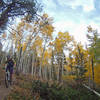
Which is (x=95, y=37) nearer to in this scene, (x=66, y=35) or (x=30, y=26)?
(x=66, y=35)

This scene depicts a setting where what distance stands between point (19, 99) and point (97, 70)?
1172 centimetres

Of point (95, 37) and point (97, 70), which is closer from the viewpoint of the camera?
point (97, 70)

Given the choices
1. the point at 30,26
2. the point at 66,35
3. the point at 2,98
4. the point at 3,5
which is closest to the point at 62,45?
the point at 66,35

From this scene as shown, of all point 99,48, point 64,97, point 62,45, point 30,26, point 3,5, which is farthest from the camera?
point 62,45

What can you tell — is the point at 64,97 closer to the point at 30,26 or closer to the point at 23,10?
the point at 23,10

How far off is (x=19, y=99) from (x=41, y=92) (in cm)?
223

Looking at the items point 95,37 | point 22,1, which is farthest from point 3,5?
point 95,37

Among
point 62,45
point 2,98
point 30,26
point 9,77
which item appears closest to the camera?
point 2,98

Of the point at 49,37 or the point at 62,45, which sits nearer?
the point at 49,37

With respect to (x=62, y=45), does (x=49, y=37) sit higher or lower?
higher

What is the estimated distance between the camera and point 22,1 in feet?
17.2

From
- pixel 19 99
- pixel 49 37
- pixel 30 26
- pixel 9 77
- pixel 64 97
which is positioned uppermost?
pixel 30 26

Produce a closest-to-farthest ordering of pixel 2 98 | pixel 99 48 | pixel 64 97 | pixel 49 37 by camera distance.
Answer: pixel 2 98
pixel 64 97
pixel 99 48
pixel 49 37

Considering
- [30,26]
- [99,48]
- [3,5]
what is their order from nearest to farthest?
[3,5], [99,48], [30,26]
